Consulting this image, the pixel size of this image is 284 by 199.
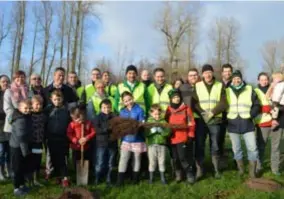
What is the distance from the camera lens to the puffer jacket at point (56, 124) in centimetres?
747

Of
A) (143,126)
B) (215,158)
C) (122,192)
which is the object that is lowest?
(122,192)

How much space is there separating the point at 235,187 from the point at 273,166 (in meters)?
1.38

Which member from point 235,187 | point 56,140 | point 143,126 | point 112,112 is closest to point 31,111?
point 56,140

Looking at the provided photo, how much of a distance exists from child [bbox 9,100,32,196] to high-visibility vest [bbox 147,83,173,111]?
8.29 feet

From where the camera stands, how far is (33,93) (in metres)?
7.97

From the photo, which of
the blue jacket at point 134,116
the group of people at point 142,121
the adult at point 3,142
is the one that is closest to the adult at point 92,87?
the group of people at point 142,121

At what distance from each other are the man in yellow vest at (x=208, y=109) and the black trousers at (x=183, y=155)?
0.57ft

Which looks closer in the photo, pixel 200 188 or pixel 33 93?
pixel 200 188

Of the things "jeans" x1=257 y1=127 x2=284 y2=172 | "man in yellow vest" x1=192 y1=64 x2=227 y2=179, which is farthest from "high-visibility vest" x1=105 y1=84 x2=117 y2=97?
"jeans" x1=257 y1=127 x2=284 y2=172

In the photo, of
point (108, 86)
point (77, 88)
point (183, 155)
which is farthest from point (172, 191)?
point (77, 88)

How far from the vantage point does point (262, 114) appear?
26.9 feet

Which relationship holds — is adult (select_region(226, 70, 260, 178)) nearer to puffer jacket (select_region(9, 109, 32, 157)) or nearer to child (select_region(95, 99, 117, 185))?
child (select_region(95, 99, 117, 185))

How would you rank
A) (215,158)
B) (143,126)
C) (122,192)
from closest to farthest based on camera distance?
(122,192), (143,126), (215,158)

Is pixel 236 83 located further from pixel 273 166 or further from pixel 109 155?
pixel 109 155
